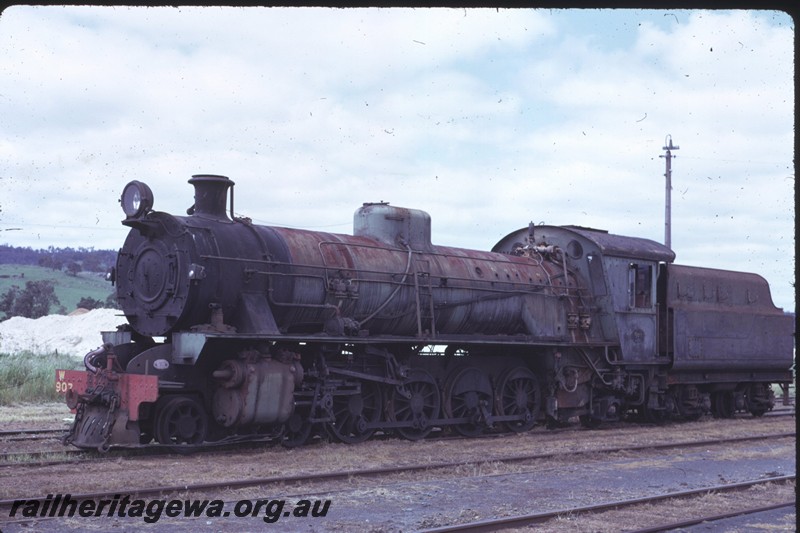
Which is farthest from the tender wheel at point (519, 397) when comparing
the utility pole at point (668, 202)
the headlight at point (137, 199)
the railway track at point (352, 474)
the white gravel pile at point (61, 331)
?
the white gravel pile at point (61, 331)

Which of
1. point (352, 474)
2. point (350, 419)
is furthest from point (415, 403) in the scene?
point (352, 474)

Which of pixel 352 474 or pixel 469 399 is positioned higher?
pixel 469 399

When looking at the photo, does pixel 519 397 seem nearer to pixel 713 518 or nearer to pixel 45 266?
pixel 713 518

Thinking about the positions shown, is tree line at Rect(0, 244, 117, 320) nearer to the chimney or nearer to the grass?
the grass

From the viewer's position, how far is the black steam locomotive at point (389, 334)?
12.9 metres

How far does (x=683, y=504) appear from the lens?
1010cm

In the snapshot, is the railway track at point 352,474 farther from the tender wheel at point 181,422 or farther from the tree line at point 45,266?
the tree line at point 45,266

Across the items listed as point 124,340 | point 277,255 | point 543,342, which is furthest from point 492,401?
point 124,340

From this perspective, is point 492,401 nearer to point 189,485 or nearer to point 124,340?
point 124,340

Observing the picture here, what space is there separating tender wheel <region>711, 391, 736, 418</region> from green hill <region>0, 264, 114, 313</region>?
173ft

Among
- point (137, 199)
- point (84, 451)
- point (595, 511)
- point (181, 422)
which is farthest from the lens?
point (137, 199)

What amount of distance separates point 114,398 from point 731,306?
1599 centimetres

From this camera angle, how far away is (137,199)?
13.4 m

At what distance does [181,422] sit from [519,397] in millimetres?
7500
